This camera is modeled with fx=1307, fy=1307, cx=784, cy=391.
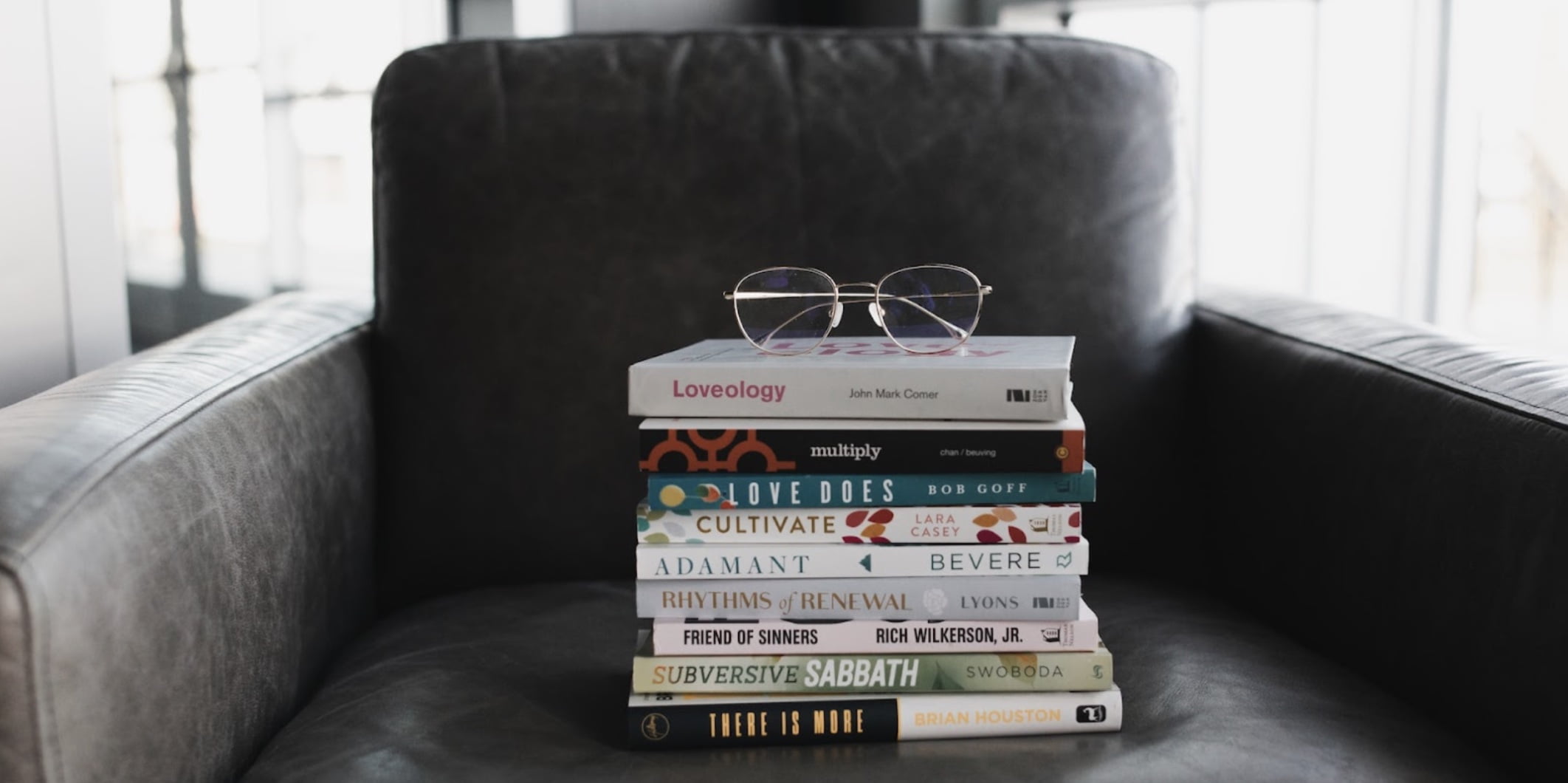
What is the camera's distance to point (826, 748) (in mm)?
831

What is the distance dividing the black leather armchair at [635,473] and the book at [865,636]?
63 millimetres

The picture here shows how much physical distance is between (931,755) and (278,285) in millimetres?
1979

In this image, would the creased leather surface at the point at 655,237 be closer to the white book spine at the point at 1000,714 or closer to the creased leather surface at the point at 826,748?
the creased leather surface at the point at 826,748

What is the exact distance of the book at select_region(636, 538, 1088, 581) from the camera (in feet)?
2.76

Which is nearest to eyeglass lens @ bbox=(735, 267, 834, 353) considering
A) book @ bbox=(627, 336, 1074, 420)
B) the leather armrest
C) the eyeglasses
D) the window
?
the eyeglasses

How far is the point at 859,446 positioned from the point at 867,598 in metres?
0.10

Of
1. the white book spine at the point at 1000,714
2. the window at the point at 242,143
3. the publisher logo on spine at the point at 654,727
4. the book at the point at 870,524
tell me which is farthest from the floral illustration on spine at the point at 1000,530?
the window at the point at 242,143

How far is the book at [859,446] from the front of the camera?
2.73 feet

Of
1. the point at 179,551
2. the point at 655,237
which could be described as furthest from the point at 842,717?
the point at 655,237

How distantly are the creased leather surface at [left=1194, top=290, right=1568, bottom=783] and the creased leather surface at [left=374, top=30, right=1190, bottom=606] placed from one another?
127mm

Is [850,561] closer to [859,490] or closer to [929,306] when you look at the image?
[859,490]

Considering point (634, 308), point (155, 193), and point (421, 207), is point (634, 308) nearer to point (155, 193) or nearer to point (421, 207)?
point (421, 207)

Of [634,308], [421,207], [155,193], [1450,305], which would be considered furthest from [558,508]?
[1450,305]

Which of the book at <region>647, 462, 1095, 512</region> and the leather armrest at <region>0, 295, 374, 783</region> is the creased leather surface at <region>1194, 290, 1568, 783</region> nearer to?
the book at <region>647, 462, 1095, 512</region>
